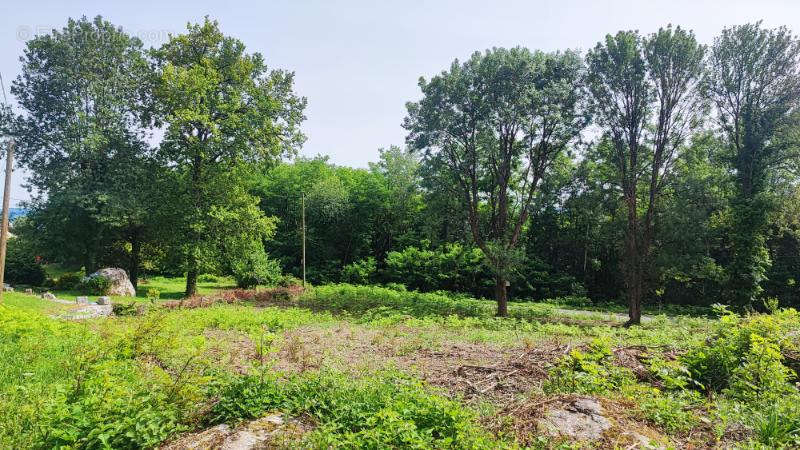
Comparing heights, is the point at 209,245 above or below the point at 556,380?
above

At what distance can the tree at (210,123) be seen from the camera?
21.8 meters

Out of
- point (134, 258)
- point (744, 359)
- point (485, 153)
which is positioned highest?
point (485, 153)

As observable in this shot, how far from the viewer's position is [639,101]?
1919 cm

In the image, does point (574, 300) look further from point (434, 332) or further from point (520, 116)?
point (434, 332)

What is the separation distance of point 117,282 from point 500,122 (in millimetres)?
19847

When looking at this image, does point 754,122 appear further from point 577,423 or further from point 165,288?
point 165,288

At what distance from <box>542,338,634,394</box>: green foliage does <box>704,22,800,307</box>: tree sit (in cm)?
2085

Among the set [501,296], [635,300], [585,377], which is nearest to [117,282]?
[501,296]

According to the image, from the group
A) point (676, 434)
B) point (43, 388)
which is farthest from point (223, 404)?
point (676, 434)

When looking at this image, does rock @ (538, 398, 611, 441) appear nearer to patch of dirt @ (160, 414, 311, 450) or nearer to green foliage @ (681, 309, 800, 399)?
green foliage @ (681, 309, 800, 399)

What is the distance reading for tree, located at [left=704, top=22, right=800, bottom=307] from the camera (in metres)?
22.3

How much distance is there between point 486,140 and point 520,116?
1758mm

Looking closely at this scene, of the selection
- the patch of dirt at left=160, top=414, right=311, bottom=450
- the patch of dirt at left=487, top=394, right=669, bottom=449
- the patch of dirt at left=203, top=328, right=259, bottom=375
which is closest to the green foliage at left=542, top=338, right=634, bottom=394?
the patch of dirt at left=487, top=394, right=669, bottom=449

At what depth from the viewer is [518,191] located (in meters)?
22.5
